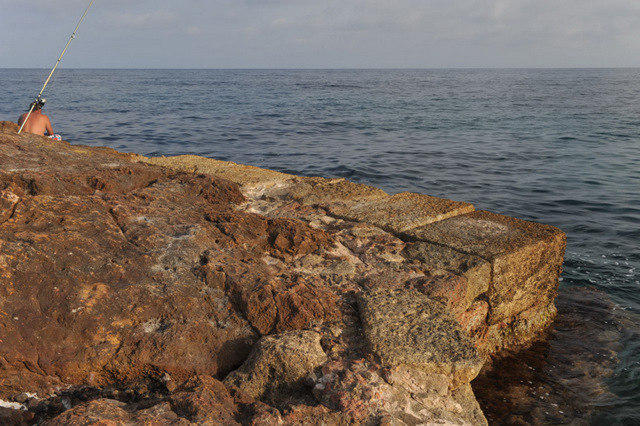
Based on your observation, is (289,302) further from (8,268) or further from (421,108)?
(421,108)

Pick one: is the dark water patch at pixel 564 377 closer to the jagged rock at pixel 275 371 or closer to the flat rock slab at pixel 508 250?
the flat rock slab at pixel 508 250

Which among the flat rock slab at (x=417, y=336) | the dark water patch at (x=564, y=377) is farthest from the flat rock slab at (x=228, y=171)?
the dark water patch at (x=564, y=377)

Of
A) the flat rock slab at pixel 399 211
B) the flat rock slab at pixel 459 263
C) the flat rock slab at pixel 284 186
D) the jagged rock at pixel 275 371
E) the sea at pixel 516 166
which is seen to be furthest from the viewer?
the flat rock slab at pixel 284 186

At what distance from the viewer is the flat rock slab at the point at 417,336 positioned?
7.06 feet

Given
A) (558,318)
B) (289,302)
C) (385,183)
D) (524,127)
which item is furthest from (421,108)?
(289,302)

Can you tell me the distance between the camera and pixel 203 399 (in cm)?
176

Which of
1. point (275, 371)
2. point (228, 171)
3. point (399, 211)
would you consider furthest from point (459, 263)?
point (228, 171)

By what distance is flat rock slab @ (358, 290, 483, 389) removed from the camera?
84.7 inches

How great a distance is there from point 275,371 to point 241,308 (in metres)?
0.47

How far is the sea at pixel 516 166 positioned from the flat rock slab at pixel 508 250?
525 millimetres

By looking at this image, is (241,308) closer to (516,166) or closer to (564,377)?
(564,377)

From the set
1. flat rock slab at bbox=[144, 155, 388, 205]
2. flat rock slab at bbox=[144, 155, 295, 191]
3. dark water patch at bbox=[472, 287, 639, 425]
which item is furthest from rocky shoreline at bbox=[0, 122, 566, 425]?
flat rock slab at bbox=[144, 155, 295, 191]

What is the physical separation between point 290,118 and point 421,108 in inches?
312

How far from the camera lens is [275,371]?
2.11 m
